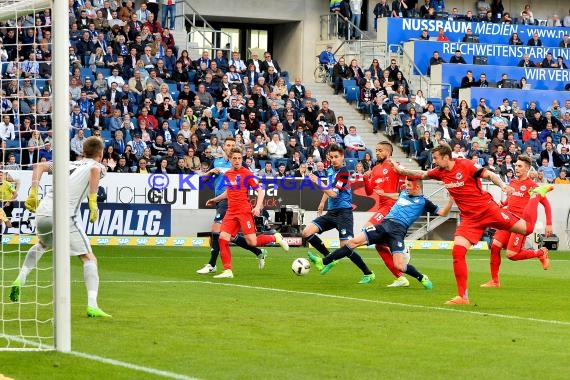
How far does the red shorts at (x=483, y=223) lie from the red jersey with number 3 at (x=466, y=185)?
0.24ft

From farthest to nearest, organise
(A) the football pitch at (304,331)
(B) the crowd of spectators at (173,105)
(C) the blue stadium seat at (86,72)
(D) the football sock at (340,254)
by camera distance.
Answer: (C) the blue stadium seat at (86,72) < (B) the crowd of spectators at (173,105) < (D) the football sock at (340,254) < (A) the football pitch at (304,331)

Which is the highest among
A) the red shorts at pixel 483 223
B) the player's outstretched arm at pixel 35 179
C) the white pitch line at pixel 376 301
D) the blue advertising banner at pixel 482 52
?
the blue advertising banner at pixel 482 52

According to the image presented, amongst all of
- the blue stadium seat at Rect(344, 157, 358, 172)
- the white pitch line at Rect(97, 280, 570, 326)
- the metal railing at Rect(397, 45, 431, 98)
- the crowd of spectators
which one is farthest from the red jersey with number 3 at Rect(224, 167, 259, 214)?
the metal railing at Rect(397, 45, 431, 98)

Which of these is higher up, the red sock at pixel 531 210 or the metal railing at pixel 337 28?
the metal railing at pixel 337 28

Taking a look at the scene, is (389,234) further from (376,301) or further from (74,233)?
(74,233)

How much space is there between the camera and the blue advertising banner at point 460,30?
45938mm

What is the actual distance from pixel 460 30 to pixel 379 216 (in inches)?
1152

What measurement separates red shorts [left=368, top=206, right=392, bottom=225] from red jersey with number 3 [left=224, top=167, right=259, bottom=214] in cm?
214

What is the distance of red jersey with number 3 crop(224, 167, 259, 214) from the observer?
1972cm

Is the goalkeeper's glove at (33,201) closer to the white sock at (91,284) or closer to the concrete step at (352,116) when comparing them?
the white sock at (91,284)

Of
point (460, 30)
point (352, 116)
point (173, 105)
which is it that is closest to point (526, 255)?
point (173, 105)

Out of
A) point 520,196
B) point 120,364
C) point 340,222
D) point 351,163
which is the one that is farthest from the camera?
point 351,163

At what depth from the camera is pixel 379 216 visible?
1898 cm

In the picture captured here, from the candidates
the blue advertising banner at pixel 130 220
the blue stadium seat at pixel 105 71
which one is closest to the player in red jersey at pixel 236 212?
the blue advertising banner at pixel 130 220
